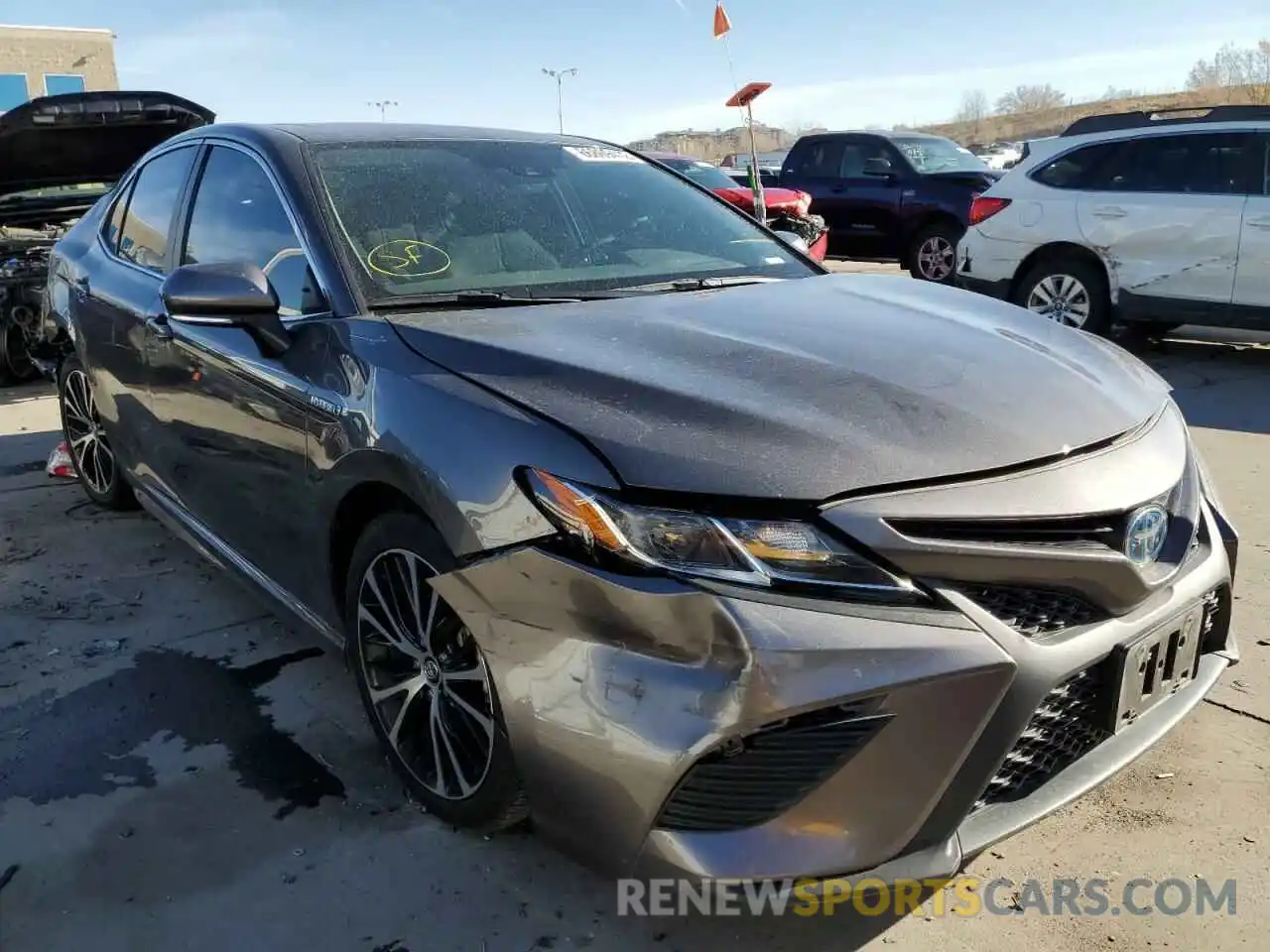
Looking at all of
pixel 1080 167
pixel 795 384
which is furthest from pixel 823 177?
pixel 795 384

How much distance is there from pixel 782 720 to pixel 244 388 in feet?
6.06

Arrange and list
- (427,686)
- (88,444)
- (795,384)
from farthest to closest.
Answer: (88,444), (427,686), (795,384)

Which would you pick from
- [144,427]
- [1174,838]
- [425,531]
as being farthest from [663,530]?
[144,427]

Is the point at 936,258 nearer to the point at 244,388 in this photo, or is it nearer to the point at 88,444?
the point at 88,444

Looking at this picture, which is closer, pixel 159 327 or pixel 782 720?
pixel 782 720

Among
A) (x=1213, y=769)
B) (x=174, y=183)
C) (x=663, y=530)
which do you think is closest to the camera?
(x=663, y=530)

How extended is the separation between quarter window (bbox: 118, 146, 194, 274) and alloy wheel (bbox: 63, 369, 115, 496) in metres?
0.79

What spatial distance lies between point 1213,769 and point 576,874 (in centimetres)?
159

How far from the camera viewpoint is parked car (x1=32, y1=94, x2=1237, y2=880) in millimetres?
1719

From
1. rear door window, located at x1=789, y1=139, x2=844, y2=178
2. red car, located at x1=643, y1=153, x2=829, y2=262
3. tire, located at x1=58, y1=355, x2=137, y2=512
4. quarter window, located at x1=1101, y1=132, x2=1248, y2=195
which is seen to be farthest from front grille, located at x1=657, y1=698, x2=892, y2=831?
rear door window, located at x1=789, y1=139, x2=844, y2=178

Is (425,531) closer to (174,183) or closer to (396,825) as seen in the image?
(396,825)

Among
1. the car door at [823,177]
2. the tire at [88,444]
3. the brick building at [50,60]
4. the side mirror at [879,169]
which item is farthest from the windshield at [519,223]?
the brick building at [50,60]

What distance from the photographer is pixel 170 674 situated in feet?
10.6

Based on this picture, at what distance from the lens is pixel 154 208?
3807 mm
